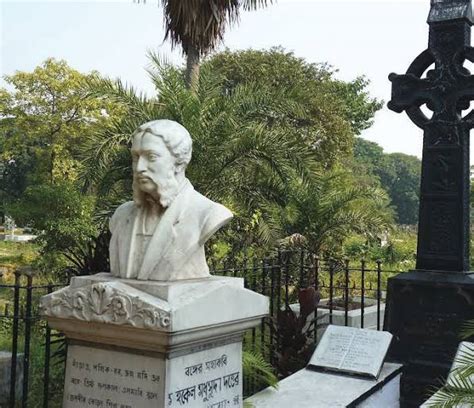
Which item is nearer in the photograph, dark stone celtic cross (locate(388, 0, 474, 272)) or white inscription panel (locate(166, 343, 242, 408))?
white inscription panel (locate(166, 343, 242, 408))

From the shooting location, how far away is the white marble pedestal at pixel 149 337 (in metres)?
3.26

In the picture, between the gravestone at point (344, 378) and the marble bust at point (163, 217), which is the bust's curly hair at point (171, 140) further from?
the gravestone at point (344, 378)

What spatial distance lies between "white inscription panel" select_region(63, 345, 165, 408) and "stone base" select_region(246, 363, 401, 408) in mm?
1873

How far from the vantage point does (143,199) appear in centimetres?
376

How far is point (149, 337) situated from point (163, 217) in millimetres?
770

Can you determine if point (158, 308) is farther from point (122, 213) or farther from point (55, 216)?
point (55, 216)

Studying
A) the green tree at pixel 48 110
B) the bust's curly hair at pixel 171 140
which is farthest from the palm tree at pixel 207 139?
the green tree at pixel 48 110

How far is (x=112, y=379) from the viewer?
351cm

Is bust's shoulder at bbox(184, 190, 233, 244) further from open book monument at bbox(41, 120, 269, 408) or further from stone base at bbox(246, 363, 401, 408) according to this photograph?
stone base at bbox(246, 363, 401, 408)

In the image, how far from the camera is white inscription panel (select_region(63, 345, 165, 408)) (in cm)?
335

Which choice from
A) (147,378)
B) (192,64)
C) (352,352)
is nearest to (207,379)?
(147,378)

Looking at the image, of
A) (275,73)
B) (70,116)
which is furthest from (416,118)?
(70,116)

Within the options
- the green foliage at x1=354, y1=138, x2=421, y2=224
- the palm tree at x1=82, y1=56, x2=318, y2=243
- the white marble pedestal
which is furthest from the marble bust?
the green foliage at x1=354, y1=138, x2=421, y2=224

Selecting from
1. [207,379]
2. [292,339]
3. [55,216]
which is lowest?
[292,339]
